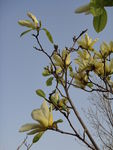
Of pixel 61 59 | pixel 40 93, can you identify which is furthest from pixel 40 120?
pixel 61 59

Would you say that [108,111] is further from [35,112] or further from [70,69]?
[35,112]

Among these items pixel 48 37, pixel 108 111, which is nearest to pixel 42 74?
pixel 48 37

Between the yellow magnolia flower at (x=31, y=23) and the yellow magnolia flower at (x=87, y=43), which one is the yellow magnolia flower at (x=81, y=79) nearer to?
the yellow magnolia flower at (x=87, y=43)

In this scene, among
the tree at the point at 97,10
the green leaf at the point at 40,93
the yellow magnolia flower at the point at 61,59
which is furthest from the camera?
the yellow magnolia flower at the point at 61,59

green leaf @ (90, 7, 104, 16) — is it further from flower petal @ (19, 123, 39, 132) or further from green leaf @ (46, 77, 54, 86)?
green leaf @ (46, 77, 54, 86)

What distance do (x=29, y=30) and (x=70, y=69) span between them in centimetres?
30

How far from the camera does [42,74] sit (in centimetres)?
125

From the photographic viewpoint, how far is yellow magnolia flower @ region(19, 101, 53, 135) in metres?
0.86

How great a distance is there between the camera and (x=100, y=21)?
20.2 inches

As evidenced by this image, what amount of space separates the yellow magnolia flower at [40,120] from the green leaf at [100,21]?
46 centimetres

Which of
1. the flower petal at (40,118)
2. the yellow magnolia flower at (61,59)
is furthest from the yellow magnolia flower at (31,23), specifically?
the flower petal at (40,118)

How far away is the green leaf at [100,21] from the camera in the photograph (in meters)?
0.50

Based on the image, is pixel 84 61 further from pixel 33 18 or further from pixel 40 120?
pixel 40 120

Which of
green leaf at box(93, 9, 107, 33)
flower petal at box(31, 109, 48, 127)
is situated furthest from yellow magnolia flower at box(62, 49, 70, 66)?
green leaf at box(93, 9, 107, 33)
